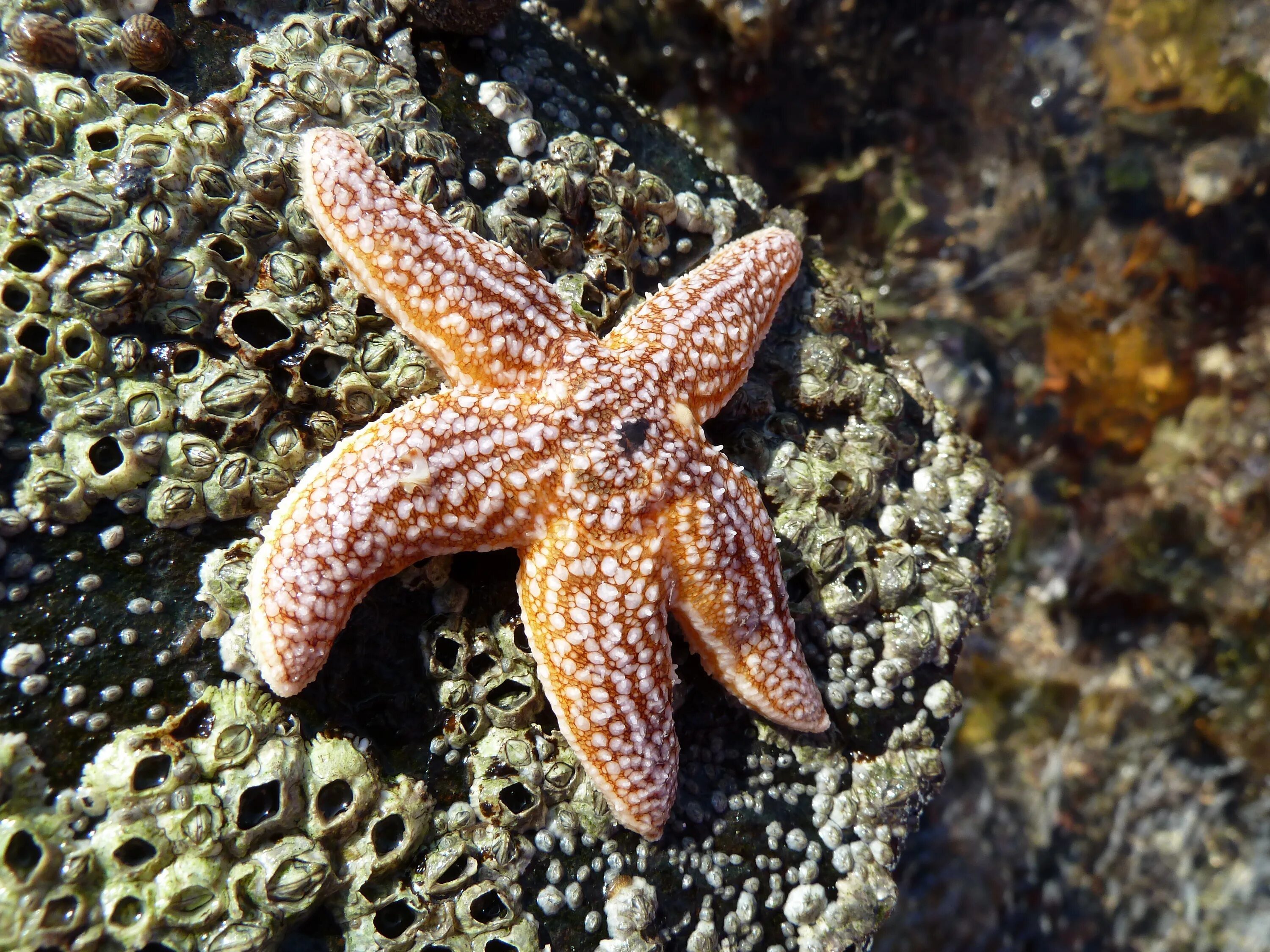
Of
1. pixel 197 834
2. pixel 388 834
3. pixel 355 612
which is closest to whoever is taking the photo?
pixel 197 834

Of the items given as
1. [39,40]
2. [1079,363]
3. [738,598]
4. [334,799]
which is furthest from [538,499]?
[1079,363]

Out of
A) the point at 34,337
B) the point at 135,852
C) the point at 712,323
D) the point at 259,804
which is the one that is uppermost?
the point at 712,323

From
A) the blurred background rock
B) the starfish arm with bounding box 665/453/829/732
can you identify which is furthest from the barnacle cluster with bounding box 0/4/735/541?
the blurred background rock

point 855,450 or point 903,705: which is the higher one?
point 855,450

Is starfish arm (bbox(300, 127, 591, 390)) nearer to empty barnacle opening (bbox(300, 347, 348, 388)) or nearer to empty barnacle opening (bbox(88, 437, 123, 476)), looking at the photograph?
empty barnacle opening (bbox(300, 347, 348, 388))

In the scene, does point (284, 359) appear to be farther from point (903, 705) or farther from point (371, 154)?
point (903, 705)

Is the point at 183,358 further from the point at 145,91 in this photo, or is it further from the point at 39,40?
the point at 39,40

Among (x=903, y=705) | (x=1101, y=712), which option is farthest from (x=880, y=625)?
(x=1101, y=712)
